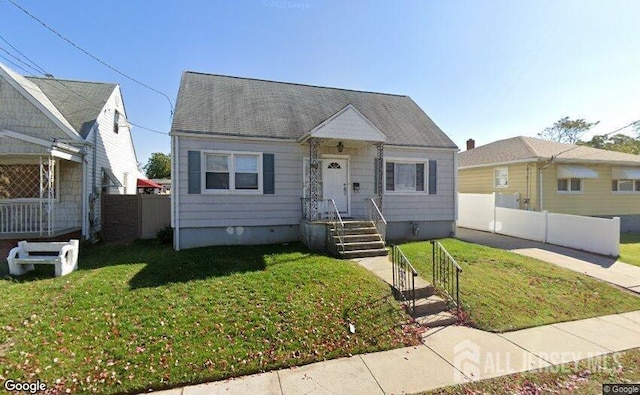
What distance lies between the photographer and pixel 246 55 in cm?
1191

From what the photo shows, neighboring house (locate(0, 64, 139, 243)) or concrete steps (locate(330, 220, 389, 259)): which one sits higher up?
neighboring house (locate(0, 64, 139, 243))

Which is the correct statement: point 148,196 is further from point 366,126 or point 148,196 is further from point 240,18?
point 366,126

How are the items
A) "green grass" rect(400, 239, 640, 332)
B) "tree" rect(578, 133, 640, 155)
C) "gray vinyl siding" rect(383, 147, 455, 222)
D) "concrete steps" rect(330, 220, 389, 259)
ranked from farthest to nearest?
1. "tree" rect(578, 133, 640, 155)
2. "gray vinyl siding" rect(383, 147, 455, 222)
3. "concrete steps" rect(330, 220, 389, 259)
4. "green grass" rect(400, 239, 640, 332)

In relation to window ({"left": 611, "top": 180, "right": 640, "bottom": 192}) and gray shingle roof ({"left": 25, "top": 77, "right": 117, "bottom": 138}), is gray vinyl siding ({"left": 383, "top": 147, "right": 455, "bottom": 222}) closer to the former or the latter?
window ({"left": 611, "top": 180, "right": 640, "bottom": 192})

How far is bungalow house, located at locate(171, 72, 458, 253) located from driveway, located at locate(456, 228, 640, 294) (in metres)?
1.97

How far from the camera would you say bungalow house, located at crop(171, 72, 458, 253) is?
29.6ft

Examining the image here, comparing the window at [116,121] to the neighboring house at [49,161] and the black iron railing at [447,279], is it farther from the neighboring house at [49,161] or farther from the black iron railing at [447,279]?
the black iron railing at [447,279]

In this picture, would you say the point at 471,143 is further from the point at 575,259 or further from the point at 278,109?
the point at 278,109

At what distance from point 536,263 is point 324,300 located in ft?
21.4

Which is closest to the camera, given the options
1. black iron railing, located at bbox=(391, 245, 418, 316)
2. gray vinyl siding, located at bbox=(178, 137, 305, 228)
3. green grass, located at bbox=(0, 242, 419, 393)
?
green grass, located at bbox=(0, 242, 419, 393)

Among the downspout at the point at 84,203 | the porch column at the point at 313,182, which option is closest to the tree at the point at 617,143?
the porch column at the point at 313,182

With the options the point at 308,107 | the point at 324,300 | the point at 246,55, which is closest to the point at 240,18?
the point at 246,55

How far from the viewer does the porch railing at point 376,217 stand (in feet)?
29.9

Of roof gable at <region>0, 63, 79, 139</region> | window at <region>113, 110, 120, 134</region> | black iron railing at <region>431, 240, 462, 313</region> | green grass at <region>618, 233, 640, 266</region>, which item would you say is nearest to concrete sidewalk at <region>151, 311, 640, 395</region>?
black iron railing at <region>431, 240, 462, 313</region>
